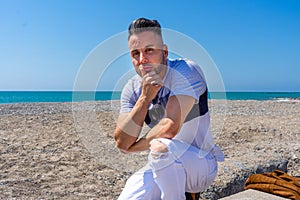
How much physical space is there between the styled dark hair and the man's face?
19mm

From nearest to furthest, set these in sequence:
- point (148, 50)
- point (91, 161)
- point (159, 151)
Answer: point (159, 151) → point (148, 50) → point (91, 161)

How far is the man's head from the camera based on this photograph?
1864 millimetres

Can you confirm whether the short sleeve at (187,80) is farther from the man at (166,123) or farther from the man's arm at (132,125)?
the man's arm at (132,125)

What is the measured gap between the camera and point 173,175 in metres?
1.79

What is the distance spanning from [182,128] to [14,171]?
10.3 ft

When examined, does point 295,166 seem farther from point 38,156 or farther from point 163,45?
point 38,156

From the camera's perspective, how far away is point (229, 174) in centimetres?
343

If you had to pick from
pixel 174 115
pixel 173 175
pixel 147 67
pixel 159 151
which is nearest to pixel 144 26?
pixel 147 67

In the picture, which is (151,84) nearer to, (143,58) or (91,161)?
(143,58)

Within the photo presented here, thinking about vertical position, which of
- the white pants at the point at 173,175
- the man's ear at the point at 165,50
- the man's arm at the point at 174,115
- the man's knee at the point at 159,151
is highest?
the man's ear at the point at 165,50

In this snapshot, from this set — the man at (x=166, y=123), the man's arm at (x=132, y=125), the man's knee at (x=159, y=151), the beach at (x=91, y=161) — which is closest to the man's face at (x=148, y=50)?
the man at (x=166, y=123)

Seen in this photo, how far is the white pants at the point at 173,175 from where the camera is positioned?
1778mm

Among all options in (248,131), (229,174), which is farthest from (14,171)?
(248,131)

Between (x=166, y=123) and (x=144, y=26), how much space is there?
1.75 feet
